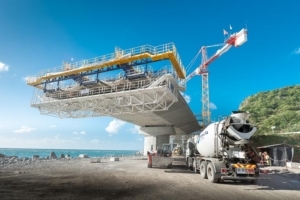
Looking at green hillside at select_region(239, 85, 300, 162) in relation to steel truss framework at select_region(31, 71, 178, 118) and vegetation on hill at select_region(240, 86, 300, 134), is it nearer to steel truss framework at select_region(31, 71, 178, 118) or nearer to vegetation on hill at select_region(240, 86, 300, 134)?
vegetation on hill at select_region(240, 86, 300, 134)

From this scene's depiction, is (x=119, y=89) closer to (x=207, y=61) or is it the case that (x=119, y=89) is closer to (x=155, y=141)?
(x=155, y=141)

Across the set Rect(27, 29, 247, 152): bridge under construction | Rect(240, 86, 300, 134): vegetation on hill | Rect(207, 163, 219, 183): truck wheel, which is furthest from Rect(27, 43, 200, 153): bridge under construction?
Rect(240, 86, 300, 134): vegetation on hill

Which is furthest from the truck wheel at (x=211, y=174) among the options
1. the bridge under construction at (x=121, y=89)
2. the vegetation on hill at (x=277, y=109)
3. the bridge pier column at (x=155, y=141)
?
the vegetation on hill at (x=277, y=109)

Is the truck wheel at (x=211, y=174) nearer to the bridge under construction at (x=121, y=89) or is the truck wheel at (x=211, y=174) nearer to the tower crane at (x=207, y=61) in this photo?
the bridge under construction at (x=121, y=89)

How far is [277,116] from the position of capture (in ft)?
→ 188

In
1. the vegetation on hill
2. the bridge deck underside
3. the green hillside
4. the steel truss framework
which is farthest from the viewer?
the vegetation on hill

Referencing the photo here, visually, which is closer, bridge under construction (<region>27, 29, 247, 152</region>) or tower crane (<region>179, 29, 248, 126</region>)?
bridge under construction (<region>27, 29, 247, 152</region>)

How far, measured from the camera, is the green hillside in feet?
96.5

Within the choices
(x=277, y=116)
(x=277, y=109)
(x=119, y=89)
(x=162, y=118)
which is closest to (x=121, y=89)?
(x=119, y=89)

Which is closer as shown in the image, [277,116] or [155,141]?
[155,141]

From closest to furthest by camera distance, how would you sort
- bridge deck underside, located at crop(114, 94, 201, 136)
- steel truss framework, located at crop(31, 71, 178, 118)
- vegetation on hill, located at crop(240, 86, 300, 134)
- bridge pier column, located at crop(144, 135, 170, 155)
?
steel truss framework, located at crop(31, 71, 178, 118), bridge deck underside, located at crop(114, 94, 201, 136), bridge pier column, located at crop(144, 135, 170, 155), vegetation on hill, located at crop(240, 86, 300, 134)

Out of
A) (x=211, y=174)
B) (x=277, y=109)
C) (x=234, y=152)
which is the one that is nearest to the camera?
(x=234, y=152)

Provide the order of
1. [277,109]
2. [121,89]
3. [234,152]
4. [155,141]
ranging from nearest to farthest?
[234,152] < [121,89] < [155,141] < [277,109]

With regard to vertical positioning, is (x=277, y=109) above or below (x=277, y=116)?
above
